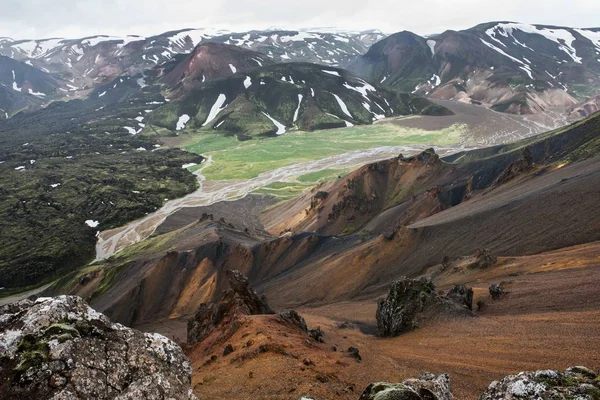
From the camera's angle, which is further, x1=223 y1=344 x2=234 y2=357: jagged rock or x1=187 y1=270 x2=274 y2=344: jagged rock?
x1=187 y1=270 x2=274 y2=344: jagged rock

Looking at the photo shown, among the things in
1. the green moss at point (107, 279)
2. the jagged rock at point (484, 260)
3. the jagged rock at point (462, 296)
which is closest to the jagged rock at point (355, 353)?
the jagged rock at point (462, 296)

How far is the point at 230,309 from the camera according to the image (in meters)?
34.2

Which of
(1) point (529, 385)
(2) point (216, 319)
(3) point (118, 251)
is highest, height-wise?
(1) point (529, 385)

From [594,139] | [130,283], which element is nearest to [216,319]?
[130,283]

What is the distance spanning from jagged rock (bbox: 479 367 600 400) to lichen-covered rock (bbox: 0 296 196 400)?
28.7 ft

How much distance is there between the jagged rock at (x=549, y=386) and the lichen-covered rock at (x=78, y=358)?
344 inches

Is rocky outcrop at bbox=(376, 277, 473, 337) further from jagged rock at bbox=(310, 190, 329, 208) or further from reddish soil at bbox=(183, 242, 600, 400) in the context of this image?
jagged rock at bbox=(310, 190, 329, 208)

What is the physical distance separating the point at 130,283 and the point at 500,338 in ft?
179

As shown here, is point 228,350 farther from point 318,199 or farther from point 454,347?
point 318,199

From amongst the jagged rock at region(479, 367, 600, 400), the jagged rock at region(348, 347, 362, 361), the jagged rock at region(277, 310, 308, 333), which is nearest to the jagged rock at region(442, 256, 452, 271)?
the jagged rock at region(277, 310, 308, 333)

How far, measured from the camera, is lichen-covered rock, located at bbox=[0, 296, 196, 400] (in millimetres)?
10148

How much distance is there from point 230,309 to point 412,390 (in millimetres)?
25745

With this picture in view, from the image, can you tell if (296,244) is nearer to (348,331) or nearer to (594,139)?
(348,331)

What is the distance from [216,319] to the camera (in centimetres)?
3400
